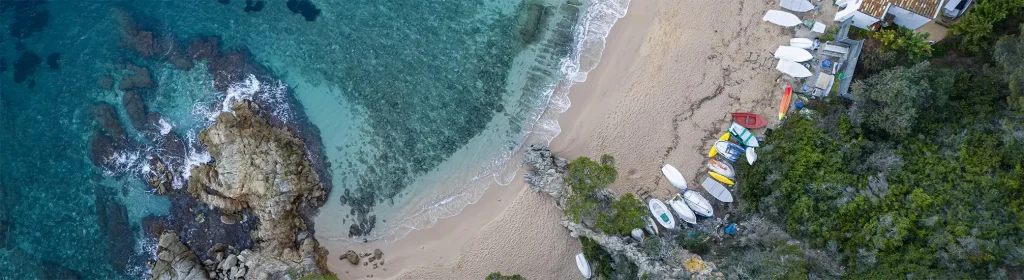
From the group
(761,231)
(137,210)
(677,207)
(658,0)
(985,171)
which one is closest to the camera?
(985,171)

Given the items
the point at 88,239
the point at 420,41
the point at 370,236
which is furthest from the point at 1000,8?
the point at 88,239

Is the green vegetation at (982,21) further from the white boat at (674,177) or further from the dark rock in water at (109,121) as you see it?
the dark rock in water at (109,121)

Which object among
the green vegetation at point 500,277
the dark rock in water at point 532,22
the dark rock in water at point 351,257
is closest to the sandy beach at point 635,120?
the dark rock in water at point 351,257

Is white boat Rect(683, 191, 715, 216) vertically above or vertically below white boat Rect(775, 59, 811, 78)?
below

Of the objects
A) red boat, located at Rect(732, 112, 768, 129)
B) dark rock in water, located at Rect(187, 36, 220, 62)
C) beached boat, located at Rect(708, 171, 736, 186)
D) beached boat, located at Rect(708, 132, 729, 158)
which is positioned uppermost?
red boat, located at Rect(732, 112, 768, 129)

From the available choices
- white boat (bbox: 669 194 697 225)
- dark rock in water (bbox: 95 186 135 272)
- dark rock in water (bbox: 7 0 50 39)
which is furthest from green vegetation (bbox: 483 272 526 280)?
dark rock in water (bbox: 7 0 50 39)

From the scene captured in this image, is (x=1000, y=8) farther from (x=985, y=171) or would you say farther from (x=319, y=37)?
(x=319, y=37)

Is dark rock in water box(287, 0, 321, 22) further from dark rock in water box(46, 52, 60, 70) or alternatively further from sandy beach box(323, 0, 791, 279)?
dark rock in water box(46, 52, 60, 70)
